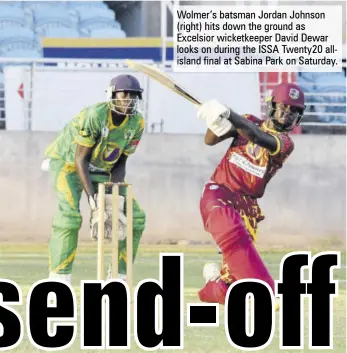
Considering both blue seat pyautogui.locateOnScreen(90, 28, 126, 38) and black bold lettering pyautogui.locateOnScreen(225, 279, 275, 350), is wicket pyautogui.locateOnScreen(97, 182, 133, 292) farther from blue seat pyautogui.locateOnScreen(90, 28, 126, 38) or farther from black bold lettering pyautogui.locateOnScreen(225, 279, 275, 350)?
blue seat pyautogui.locateOnScreen(90, 28, 126, 38)

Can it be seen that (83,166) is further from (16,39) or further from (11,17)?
(11,17)

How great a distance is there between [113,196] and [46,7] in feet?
40.7

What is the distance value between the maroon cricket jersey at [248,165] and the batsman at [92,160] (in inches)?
27.8

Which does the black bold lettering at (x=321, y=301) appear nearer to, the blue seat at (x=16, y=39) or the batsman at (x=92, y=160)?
the batsman at (x=92, y=160)

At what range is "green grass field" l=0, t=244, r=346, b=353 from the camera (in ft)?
33.8

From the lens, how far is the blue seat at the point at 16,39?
22.6 meters

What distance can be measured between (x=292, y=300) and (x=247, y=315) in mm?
778

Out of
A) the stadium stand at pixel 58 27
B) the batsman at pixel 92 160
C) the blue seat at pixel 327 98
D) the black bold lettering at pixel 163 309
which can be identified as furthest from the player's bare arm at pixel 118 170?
the stadium stand at pixel 58 27

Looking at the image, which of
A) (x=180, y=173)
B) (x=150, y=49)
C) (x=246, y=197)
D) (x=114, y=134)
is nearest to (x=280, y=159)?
(x=246, y=197)

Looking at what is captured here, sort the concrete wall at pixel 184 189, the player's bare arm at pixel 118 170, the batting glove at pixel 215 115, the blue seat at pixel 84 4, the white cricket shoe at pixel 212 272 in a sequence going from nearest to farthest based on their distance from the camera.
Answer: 1. the batting glove at pixel 215 115
2. the player's bare arm at pixel 118 170
3. the white cricket shoe at pixel 212 272
4. the concrete wall at pixel 184 189
5. the blue seat at pixel 84 4

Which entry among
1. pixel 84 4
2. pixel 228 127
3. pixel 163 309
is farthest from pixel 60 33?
pixel 163 309

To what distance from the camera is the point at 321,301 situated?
36.1 ft

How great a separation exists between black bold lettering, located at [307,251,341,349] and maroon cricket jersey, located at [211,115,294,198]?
1.28 m

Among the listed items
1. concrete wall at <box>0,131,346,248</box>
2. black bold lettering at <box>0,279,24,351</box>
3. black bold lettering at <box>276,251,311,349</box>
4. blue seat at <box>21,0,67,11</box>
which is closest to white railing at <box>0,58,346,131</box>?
concrete wall at <box>0,131,346,248</box>
